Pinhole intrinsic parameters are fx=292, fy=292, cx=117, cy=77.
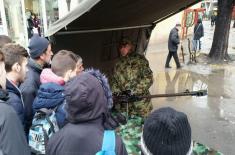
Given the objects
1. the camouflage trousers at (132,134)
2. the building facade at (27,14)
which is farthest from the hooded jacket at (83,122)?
the building facade at (27,14)

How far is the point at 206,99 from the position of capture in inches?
285

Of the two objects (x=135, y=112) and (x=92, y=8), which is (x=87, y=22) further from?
(x=135, y=112)

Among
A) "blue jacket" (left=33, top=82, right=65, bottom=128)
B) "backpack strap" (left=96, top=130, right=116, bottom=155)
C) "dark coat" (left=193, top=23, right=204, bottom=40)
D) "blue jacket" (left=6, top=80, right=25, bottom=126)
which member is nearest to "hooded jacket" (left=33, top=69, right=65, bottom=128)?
"blue jacket" (left=33, top=82, right=65, bottom=128)

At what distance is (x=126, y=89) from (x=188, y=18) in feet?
49.4

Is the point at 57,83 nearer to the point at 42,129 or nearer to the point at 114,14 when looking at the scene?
the point at 42,129

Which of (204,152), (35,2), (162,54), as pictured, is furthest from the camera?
(162,54)

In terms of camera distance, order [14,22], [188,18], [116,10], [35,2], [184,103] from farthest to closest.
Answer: [188,18]
[35,2]
[14,22]
[184,103]
[116,10]

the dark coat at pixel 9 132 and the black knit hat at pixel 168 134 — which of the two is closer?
the black knit hat at pixel 168 134

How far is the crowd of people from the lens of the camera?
1.46 metres

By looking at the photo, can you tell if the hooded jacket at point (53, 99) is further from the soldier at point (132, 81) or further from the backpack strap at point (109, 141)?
the soldier at point (132, 81)

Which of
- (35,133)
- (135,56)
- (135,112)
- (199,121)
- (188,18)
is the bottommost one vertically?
(199,121)

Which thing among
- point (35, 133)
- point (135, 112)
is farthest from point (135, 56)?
point (35, 133)

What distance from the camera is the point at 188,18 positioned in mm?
18062

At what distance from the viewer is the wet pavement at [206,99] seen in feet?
17.3
